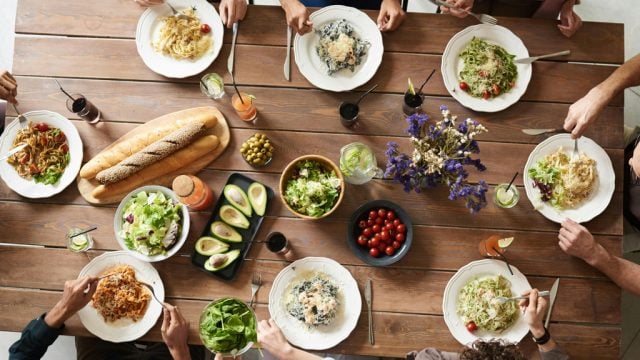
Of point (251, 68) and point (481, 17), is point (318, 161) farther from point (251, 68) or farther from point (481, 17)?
point (481, 17)

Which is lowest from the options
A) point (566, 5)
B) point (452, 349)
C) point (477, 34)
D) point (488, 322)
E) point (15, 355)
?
point (15, 355)

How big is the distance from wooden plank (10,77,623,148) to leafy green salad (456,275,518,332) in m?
0.68

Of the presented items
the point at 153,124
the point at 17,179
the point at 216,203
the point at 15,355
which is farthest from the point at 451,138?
the point at 15,355

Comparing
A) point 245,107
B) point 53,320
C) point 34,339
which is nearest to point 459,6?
point 245,107

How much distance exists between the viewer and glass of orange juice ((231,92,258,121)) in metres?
2.27

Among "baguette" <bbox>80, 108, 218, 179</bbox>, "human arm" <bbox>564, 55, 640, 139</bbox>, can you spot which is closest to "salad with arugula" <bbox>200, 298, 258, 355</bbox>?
"baguette" <bbox>80, 108, 218, 179</bbox>

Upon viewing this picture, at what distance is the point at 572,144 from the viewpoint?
2264mm

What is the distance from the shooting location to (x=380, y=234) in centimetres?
217

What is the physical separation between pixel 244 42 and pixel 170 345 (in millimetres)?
1478

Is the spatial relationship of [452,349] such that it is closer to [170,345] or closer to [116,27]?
[170,345]

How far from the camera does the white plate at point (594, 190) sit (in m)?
2.21

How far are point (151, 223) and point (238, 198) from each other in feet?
1.30

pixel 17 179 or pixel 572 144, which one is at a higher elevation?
pixel 572 144

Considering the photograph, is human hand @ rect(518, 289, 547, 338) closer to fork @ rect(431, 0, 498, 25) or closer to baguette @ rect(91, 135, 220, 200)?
fork @ rect(431, 0, 498, 25)
